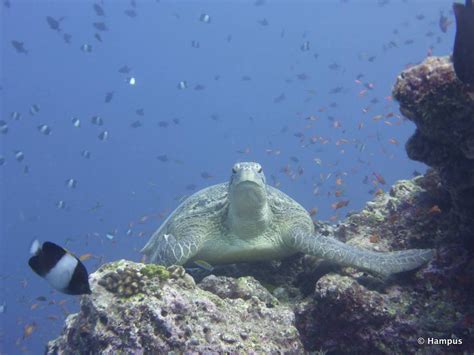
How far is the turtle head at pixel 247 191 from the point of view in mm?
4941

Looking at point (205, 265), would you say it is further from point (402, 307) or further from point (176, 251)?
point (402, 307)

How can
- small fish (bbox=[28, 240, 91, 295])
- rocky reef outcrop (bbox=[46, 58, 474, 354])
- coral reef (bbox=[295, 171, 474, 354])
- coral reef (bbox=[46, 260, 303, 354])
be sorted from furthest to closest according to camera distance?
coral reef (bbox=[295, 171, 474, 354])
rocky reef outcrop (bbox=[46, 58, 474, 354])
coral reef (bbox=[46, 260, 303, 354])
small fish (bbox=[28, 240, 91, 295])

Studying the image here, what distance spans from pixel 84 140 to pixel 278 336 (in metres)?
101

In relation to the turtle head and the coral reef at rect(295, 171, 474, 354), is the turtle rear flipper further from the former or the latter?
the turtle head

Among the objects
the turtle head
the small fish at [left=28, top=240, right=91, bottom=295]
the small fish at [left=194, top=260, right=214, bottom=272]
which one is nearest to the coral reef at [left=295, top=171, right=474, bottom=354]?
the small fish at [left=194, top=260, right=214, bottom=272]

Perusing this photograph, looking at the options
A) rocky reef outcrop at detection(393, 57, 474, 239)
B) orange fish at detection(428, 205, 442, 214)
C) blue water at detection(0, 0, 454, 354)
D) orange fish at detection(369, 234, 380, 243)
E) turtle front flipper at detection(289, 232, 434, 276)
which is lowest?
turtle front flipper at detection(289, 232, 434, 276)

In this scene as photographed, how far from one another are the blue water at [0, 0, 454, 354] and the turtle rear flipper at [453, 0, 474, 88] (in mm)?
63698

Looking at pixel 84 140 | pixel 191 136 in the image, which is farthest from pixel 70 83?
pixel 191 136

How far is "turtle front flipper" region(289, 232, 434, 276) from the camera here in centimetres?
406

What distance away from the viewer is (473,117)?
335 cm

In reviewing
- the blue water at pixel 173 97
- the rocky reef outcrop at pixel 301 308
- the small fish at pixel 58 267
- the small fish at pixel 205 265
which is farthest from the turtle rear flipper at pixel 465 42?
the blue water at pixel 173 97

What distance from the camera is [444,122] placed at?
3535 millimetres

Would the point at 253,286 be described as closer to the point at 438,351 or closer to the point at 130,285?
the point at 130,285

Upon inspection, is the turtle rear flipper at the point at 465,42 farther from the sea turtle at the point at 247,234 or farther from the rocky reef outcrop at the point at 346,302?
the sea turtle at the point at 247,234
